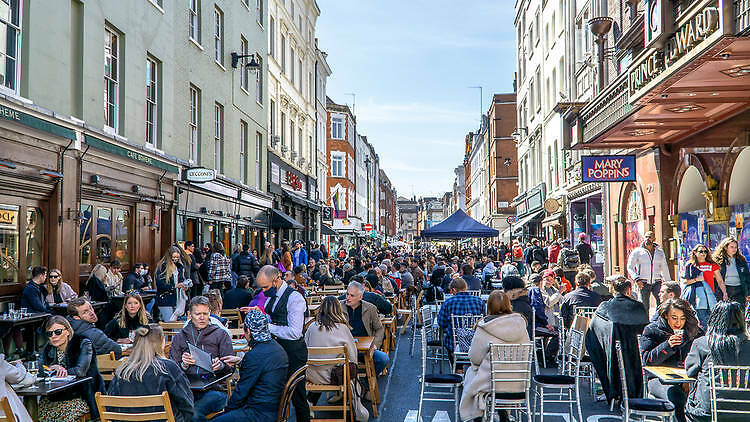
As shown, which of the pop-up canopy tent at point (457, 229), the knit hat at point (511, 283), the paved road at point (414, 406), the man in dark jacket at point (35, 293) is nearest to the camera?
the paved road at point (414, 406)

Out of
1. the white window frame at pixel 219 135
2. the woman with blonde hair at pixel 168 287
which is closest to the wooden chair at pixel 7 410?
the woman with blonde hair at pixel 168 287

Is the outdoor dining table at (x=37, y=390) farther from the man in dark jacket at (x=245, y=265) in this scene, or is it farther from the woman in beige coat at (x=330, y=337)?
the man in dark jacket at (x=245, y=265)

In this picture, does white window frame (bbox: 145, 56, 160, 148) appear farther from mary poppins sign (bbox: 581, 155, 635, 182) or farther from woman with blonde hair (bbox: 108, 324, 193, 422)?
woman with blonde hair (bbox: 108, 324, 193, 422)

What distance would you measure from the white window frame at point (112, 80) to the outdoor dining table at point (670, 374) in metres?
12.2

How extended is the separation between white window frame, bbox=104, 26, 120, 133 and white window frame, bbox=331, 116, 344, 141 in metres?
45.7

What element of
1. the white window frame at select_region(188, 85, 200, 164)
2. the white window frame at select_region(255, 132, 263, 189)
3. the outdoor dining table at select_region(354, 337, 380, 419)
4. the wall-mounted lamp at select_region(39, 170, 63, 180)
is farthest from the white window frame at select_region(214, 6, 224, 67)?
the outdoor dining table at select_region(354, 337, 380, 419)

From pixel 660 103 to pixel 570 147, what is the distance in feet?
20.0

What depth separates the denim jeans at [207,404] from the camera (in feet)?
21.6

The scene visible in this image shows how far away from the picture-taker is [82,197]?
14016 millimetres

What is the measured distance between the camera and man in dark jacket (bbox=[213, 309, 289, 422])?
6113mm

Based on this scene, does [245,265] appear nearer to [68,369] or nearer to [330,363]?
[330,363]

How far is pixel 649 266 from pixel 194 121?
529 inches

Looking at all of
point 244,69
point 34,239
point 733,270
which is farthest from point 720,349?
point 244,69

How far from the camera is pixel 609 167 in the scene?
18.0 meters
